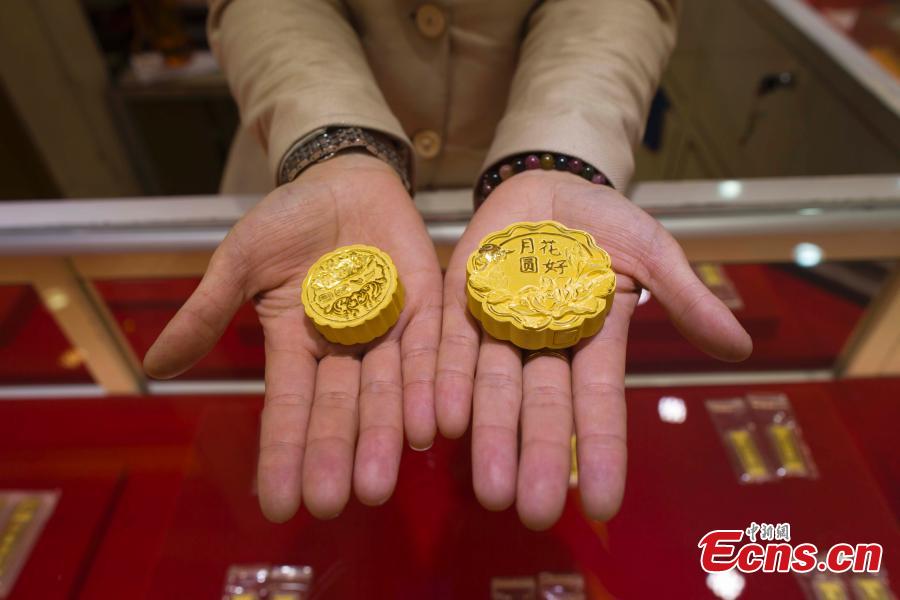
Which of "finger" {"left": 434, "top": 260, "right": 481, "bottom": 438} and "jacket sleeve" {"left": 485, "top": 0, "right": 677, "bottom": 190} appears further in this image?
"jacket sleeve" {"left": 485, "top": 0, "right": 677, "bottom": 190}

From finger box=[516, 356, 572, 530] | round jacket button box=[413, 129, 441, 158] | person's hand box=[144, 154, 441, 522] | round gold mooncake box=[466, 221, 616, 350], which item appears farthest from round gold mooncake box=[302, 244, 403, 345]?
round jacket button box=[413, 129, 441, 158]

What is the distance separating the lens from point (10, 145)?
224 cm

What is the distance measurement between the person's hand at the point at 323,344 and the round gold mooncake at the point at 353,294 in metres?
0.03

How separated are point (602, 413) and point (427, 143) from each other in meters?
0.76

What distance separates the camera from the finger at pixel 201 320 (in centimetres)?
90

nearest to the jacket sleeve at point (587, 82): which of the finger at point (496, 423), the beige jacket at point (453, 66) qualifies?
the beige jacket at point (453, 66)

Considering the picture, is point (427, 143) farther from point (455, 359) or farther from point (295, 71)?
point (455, 359)

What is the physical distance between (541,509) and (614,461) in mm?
114

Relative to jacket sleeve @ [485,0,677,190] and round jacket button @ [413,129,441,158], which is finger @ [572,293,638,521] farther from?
round jacket button @ [413,129,441,158]

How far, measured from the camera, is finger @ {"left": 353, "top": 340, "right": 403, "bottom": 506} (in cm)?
81

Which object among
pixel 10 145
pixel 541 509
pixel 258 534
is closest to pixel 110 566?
pixel 258 534

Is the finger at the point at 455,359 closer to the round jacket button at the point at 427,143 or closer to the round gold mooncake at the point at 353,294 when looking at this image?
the round gold mooncake at the point at 353,294

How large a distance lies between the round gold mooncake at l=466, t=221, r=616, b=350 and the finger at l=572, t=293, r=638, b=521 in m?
0.03

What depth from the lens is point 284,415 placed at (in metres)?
0.88
